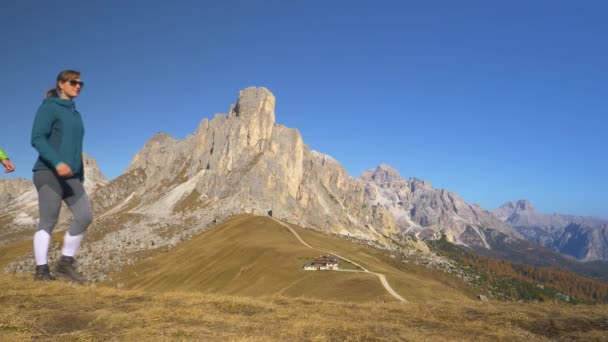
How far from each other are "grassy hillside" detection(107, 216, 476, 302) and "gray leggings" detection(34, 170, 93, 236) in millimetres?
17653

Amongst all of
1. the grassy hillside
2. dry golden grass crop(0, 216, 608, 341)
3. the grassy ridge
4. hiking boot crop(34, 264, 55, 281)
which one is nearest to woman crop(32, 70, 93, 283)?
hiking boot crop(34, 264, 55, 281)

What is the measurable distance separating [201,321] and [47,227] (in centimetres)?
488

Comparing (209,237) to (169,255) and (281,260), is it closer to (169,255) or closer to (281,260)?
(169,255)

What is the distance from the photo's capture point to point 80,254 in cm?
14462

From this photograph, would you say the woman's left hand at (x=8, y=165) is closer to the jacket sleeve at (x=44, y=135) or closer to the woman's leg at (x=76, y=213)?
the jacket sleeve at (x=44, y=135)

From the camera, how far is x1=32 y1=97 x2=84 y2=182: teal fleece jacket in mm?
9945

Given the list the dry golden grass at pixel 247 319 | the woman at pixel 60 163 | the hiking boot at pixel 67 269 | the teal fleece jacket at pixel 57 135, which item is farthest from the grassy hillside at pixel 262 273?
the teal fleece jacket at pixel 57 135

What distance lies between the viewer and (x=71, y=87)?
1109 centimetres

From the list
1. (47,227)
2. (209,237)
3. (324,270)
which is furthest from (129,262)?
(47,227)

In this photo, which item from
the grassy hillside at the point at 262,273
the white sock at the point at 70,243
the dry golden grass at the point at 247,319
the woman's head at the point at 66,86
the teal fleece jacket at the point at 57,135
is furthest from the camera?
the grassy hillside at the point at 262,273

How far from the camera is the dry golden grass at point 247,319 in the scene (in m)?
8.62

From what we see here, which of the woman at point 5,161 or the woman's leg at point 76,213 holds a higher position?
the woman at point 5,161

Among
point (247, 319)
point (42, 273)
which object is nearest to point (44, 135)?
point (42, 273)

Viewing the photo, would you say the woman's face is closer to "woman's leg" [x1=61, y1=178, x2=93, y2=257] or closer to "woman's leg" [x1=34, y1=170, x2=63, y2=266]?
"woman's leg" [x1=34, y1=170, x2=63, y2=266]
